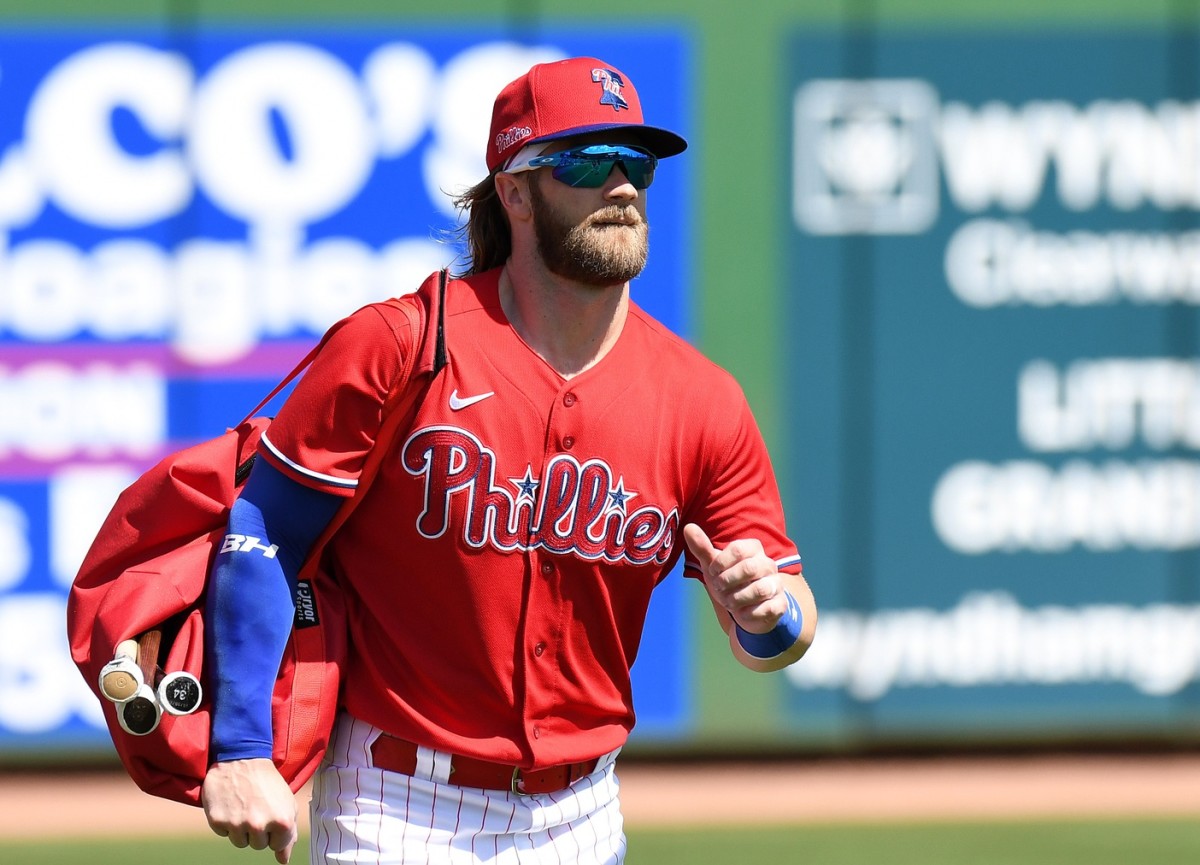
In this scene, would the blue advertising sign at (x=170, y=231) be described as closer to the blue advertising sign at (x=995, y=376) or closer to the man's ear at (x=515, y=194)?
the blue advertising sign at (x=995, y=376)

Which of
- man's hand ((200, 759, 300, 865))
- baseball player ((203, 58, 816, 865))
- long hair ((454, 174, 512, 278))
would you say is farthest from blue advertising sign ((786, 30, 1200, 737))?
man's hand ((200, 759, 300, 865))

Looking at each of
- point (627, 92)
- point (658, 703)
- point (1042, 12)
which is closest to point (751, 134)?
point (1042, 12)

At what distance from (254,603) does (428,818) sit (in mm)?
517

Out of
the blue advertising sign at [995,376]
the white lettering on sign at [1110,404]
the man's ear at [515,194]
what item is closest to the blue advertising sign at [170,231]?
the blue advertising sign at [995,376]

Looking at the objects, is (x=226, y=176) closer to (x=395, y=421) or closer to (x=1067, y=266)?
(x=1067, y=266)

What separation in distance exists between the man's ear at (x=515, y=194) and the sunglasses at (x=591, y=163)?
0.05 m

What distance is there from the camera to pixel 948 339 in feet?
24.3

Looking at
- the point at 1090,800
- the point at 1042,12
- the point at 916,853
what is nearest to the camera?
the point at 916,853

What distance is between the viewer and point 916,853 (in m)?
6.14

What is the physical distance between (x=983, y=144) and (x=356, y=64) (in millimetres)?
2730

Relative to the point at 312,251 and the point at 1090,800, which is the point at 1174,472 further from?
the point at 312,251

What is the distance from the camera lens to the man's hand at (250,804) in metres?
2.77

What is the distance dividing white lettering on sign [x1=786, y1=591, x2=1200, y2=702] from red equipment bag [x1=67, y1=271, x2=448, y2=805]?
4.52 m

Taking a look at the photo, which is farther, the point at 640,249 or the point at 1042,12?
the point at 1042,12
